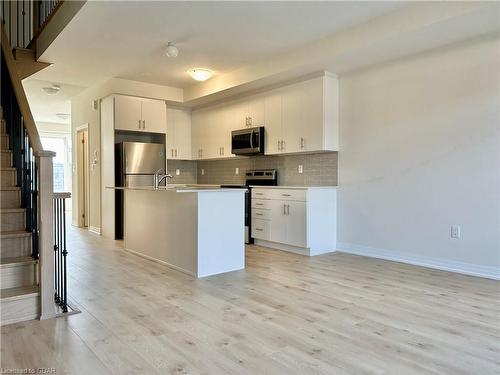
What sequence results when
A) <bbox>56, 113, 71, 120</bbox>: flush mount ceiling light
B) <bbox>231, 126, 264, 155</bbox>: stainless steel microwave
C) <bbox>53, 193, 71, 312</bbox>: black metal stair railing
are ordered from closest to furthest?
<bbox>53, 193, 71, 312</bbox>: black metal stair railing, <bbox>231, 126, 264, 155</bbox>: stainless steel microwave, <bbox>56, 113, 71, 120</bbox>: flush mount ceiling light

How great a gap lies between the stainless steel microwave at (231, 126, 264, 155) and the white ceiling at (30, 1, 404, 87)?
100cm

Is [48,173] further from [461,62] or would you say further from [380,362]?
[461,62]

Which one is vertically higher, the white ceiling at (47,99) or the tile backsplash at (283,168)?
the white ceiling at (47,99)

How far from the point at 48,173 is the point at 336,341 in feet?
7.31

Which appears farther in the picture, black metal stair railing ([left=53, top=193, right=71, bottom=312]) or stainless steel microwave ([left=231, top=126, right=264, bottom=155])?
stainless steel microwave ([left=231, top=126, right=264, bottom=155])

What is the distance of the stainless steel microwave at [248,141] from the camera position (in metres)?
5.79

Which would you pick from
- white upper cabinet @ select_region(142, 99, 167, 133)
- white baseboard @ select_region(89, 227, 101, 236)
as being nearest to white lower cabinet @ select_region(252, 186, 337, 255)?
white upper cabinet @ select_region(142, 99, 167, 133)

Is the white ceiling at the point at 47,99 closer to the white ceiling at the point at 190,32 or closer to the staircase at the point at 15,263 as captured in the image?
the white ceiling at the point at 190,32

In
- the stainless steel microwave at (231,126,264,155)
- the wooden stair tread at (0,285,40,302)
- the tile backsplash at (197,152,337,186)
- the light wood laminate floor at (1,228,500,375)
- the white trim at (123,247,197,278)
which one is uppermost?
the stainless steel microwave at (231,126,264,155)

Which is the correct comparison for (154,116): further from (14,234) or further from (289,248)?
(14,234)

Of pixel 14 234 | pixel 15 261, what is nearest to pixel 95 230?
pixel 14 234

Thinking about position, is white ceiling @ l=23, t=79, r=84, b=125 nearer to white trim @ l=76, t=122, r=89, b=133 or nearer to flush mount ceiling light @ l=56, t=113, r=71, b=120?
flush mount ceiling light @ l=56, t=113, r=71, b=120

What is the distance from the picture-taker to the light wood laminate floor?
2.00 m

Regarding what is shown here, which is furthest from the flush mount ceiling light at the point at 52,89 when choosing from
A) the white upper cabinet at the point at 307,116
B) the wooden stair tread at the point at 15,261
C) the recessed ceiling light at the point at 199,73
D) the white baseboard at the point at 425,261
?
the white baseboard at the point at 425,261
